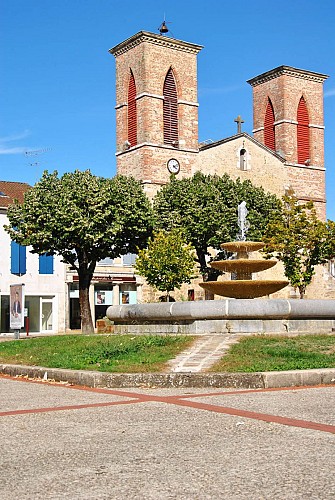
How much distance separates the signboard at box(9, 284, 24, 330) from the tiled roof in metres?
14.2

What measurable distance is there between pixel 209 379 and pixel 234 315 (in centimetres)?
558

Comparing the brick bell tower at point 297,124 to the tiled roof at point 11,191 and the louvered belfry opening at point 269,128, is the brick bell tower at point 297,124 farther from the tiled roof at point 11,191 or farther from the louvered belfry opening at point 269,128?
the tiled roof at point 11,191

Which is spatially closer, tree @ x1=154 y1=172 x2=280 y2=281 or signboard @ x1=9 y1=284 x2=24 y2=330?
signboard @ x1=9 y1=284 x2=24 y2=330

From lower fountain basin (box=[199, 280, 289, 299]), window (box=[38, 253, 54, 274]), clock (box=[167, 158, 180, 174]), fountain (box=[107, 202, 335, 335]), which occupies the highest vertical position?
clock (box=[167, 158, 180, 174])

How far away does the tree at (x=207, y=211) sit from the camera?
36.9 m

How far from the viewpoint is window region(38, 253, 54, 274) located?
132ft

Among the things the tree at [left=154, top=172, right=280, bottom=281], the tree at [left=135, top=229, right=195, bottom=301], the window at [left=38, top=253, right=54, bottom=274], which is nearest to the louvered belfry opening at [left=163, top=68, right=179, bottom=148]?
the tree at [left=154, top=172, right=280, bottom=281]

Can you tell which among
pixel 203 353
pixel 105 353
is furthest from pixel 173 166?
pixel 203 353

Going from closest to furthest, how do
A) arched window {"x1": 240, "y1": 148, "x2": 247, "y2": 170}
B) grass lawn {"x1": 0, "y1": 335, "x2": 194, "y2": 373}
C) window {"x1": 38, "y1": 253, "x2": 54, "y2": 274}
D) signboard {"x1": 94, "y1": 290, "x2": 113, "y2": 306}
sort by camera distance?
1. grass lawn {"x1": 0, "y1": 335, "x2": 194, "y2": 373}
2. window {"x1": 38, "y1": 253, "x2": 54, "y2": 274}
3. signboard {"x1": 94, "y1": 290, "x2": 113, "y2": 306}
4. arched window {"x1": 240, "y1": 148, "x2": 247, "y2": 170}

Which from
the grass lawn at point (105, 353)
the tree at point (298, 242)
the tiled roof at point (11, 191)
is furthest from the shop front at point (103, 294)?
the grass lawn at point (105, 353)

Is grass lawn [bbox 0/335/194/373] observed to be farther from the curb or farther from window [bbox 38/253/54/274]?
window [bbox 38/253/54/274]

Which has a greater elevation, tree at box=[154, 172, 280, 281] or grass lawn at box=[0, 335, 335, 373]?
tree at box=[154, 172, 280, 281]

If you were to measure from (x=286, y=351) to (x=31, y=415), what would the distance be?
599 centimetres

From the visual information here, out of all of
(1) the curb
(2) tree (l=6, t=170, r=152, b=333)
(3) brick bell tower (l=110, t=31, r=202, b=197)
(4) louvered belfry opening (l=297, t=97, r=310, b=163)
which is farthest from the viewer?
(4) louvered belfry opening (l=297, t=97, r=310, b=163)
